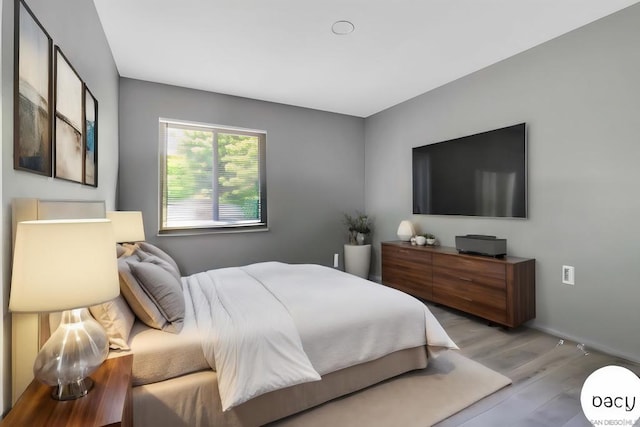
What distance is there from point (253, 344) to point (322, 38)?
2.43m

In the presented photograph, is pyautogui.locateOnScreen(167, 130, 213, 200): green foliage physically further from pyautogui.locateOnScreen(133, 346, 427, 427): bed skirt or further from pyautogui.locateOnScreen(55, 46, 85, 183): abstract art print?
pyautogui.locateOnScreen(133, 346, 427, 427): bed skirt

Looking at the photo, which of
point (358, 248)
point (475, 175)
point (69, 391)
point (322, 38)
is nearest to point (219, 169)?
point (322, 38)

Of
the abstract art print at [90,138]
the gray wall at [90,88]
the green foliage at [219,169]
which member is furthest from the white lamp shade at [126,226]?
the green foliage at [219,169]

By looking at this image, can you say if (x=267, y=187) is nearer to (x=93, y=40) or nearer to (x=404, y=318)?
(x=93, y=40)

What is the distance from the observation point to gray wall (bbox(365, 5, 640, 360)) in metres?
2.27

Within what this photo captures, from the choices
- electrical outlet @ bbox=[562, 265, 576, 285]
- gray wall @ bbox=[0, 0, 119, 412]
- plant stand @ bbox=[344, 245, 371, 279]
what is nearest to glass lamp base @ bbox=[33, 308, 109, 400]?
gray wall @ bbox=[0, 0, 119, 412]

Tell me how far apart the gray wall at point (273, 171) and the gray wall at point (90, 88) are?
0.30 metres

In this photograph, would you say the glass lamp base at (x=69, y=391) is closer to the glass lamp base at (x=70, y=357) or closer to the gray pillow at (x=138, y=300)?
the glass lamp base at (x=70, y=357)

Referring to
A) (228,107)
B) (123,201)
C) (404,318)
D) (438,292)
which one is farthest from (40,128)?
(438,292)

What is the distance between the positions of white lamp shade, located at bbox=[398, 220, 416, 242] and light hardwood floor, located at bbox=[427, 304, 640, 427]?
112 centimetres

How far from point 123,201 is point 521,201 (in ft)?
13.5

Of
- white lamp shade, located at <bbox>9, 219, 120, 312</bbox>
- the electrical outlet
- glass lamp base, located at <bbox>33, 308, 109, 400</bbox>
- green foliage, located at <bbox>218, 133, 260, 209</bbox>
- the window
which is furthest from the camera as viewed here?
green foliage, located at <bbox>218, 133, 260, 209</bbox>

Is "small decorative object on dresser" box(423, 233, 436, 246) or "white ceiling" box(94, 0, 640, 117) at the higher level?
"white ceiling" box(94, 0, 640, 117)

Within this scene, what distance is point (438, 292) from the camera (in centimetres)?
331
